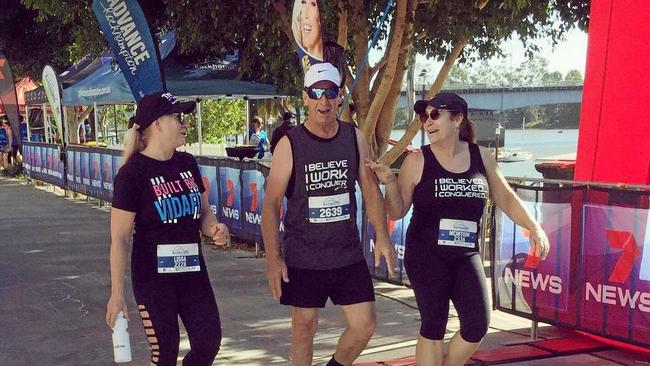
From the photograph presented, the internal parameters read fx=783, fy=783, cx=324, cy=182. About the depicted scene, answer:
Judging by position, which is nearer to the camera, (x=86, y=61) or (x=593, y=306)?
(x=593, y=306)

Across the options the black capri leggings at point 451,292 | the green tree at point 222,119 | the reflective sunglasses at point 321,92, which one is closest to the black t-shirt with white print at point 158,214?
the reflective sunglasses at point 321,92

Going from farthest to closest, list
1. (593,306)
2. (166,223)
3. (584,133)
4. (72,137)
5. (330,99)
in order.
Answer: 1. (72,137)
2. (584,133)
3. (593,306)
4. (330,99)
5. (166,223)

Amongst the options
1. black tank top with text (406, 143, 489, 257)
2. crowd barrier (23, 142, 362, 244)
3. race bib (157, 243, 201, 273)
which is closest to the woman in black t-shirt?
race bib (157, 243, 201, 273)

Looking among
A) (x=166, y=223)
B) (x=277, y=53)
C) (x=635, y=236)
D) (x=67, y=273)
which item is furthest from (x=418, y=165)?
(x=277, y=53)

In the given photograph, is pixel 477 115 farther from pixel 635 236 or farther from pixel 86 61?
pixel 635 236

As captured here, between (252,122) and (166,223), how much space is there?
1532cm

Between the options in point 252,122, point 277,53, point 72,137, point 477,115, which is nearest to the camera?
point 277,53

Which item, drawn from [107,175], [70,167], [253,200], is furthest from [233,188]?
[70,167]

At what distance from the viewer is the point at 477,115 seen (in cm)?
5622

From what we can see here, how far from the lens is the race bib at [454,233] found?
169 inches

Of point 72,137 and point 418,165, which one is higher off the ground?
point 418,165

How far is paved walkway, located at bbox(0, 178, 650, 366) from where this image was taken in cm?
572

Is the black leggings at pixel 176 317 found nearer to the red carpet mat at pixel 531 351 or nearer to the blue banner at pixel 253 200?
the red carpet mat at pixel 531 351

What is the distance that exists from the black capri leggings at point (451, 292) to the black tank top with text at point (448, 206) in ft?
0.23
